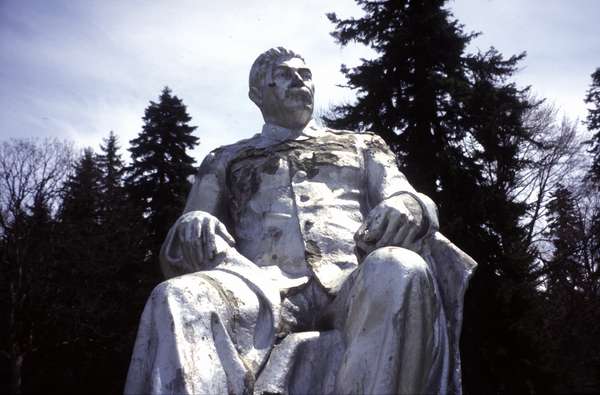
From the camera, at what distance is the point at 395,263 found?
9.27 feet

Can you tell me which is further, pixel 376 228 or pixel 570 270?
pixel 570 270

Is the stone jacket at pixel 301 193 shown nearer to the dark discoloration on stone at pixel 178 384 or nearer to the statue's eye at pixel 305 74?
the statue's eye at pixel 305 74

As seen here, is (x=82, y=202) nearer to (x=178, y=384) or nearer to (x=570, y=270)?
(x=570, y=270)

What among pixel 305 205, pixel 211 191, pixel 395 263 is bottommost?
pixel 395 263

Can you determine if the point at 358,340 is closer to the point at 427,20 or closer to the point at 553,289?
the point at 553,289

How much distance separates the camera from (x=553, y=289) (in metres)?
13.2

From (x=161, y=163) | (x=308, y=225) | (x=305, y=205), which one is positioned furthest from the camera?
(x=161, y=163)

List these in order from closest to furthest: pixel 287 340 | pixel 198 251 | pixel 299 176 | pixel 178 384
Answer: pixel 178 384, pixel 287 340, pixel 198 251, pixel 299 176

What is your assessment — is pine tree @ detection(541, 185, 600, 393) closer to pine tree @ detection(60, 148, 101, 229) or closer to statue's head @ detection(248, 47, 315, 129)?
statue's head @ detection(248, 47, 315, 129)

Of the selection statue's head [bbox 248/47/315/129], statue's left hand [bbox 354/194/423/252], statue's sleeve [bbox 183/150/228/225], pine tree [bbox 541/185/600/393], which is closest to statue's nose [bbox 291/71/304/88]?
statue's head [bbox 248/47/315/129]

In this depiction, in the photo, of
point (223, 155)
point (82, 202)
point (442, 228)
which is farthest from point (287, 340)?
point (82, 202)

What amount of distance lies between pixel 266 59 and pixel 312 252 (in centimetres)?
141

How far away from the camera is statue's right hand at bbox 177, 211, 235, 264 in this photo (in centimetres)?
332

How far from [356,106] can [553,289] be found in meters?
5.58
